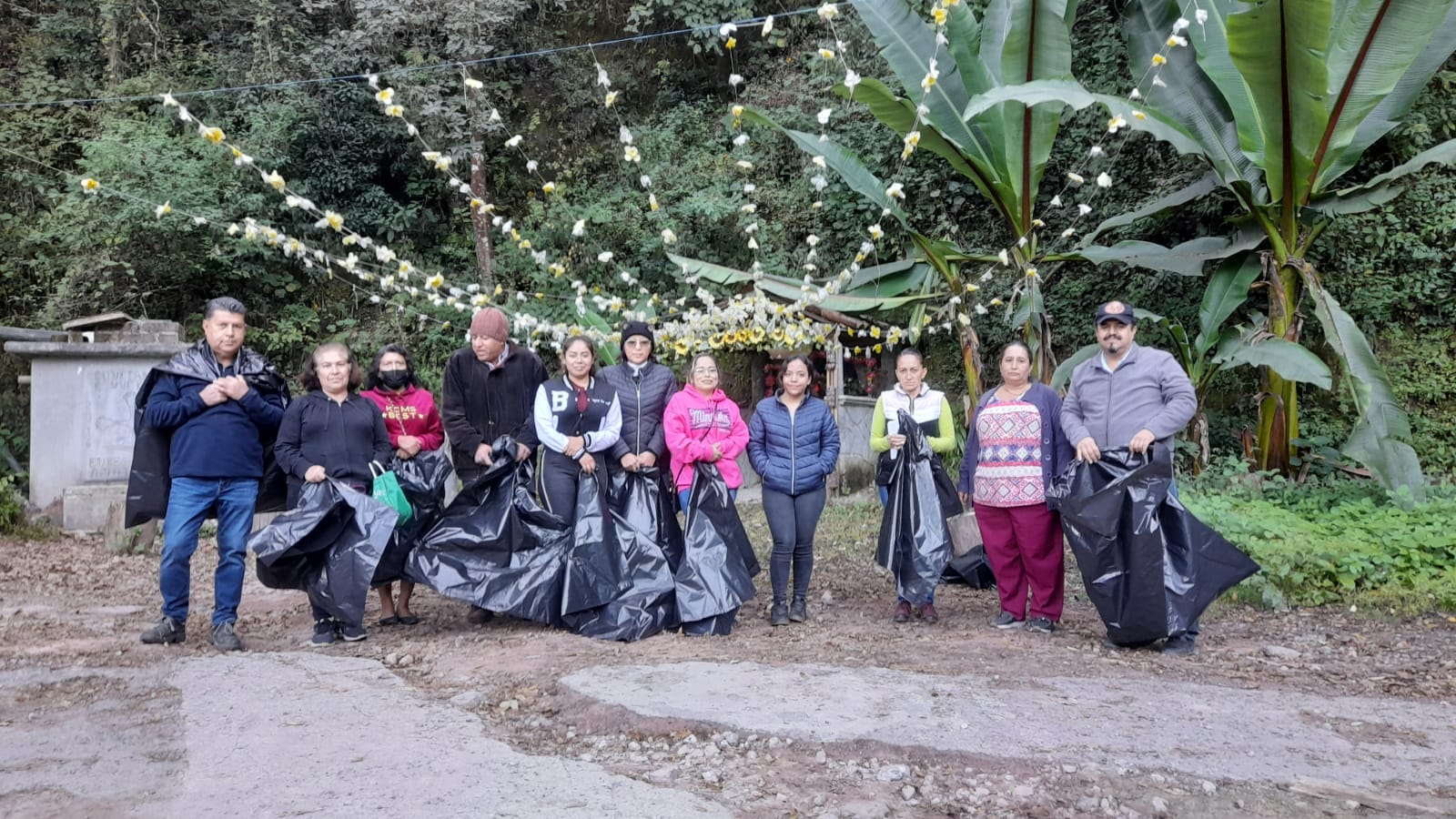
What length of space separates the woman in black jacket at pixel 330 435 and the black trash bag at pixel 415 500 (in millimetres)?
181

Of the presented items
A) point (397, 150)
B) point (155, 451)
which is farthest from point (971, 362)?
point (397, 150)

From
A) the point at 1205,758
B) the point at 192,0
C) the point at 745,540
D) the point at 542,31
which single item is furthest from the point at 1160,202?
the point at 192,0

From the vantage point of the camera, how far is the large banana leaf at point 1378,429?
6379 mm

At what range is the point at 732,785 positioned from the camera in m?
3.19

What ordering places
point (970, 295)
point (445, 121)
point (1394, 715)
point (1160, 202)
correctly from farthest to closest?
point (445, 121), point (970, 295), point (1160, 202), point (1394, 715)

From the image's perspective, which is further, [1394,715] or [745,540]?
[745,540]

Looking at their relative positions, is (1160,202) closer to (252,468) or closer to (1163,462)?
(1163,462)

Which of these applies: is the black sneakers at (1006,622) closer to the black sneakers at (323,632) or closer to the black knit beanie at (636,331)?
the black knit beanie at (636,331)

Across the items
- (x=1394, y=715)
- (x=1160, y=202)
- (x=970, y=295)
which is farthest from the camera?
(x=970, y=295)

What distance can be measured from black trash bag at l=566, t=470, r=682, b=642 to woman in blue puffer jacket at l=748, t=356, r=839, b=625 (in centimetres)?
55

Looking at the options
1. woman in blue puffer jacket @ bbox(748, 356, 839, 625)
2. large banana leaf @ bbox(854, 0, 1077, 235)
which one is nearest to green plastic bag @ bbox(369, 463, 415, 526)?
woman in blue puffer jacket @ bbox(748, 356, 839, 625)

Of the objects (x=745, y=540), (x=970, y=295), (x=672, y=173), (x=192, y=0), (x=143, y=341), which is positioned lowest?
(x=745, y=540)

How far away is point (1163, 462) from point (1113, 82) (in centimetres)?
691

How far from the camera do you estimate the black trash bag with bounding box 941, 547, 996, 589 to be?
6711 millimetres
